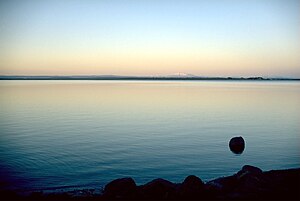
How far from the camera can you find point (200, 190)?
9.43m

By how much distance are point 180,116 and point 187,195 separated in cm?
2497

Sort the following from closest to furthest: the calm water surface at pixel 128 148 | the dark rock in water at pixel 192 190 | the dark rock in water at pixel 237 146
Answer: the dark rock in water at pixel 192 190, the calm water surface at pixel 128 148, the dark rock in water at pixel 237 146

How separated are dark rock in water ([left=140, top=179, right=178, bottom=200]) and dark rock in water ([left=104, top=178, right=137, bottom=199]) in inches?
14.3

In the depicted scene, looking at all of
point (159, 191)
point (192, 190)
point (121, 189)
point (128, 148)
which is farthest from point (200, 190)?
point (128, 148)

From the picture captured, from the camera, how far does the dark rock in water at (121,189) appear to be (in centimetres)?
979

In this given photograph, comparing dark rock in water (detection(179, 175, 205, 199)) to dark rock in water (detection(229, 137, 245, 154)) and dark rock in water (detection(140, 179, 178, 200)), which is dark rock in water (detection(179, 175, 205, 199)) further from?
dark rock in water (detection(229, 137, 245, 154))

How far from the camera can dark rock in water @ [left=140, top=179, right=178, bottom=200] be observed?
943cm

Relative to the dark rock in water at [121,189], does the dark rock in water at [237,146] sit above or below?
below

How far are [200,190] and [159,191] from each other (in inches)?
55.4

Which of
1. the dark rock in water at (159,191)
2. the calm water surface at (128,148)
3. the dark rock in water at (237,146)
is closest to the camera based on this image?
the dark rock in water at (159,191)

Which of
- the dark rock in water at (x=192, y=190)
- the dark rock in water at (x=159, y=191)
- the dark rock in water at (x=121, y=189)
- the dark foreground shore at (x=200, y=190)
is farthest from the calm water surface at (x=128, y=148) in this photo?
the dark rock in water at (x=192, y=190)

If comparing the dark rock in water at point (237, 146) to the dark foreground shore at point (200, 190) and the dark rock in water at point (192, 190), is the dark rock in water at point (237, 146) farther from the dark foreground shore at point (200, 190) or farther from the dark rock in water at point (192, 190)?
the dark rock in water at point (192, 190)

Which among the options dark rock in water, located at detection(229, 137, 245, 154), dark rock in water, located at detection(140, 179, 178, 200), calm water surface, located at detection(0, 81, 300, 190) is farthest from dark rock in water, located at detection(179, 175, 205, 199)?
dark rock in water, located at detection(229, 137, 245, 154)


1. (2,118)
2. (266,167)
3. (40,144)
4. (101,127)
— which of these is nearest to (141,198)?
(266,167)
